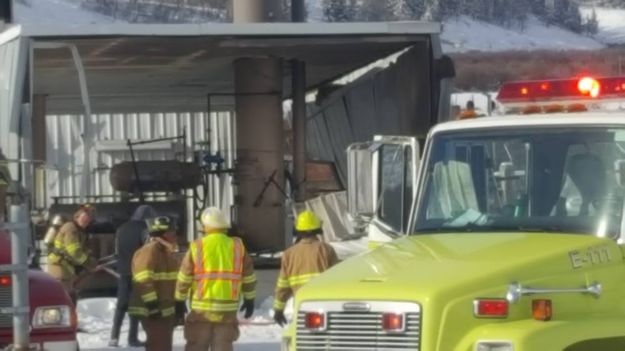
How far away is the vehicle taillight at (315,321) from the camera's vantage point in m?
8.45

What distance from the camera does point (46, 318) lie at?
1163 cm

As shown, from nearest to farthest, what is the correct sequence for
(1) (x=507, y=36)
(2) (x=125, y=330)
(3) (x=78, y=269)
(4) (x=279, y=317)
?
(4) (x=279, y=317)
(3) (x=78, y=269)
(2) (x=125, y=330)
(1) (x=507, y=36)

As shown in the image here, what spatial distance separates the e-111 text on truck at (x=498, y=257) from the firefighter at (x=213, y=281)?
2757 mm

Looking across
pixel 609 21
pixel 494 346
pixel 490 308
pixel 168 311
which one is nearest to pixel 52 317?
pixel 168 311

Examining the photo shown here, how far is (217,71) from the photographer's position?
2795 cm

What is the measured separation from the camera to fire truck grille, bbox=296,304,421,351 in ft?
26.8

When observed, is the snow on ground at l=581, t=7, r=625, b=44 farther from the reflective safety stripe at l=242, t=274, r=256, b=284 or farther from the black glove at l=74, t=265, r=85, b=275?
the reflective safety stripe at l=242, t=274, r=256, b=284

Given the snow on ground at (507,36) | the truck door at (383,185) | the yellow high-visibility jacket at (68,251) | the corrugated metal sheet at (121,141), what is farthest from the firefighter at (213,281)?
the snow on ground at (507,36)

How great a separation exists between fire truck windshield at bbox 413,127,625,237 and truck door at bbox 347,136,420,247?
1.44 feet

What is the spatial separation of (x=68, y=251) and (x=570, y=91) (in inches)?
332

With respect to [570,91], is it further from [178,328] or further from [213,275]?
[178,328]

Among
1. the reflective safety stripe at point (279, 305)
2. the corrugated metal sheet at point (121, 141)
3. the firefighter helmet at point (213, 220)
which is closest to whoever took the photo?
the firefighter helmet at point (213, 220)

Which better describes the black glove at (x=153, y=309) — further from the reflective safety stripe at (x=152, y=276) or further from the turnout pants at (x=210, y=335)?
the turnout pants at (x=210, y=335)

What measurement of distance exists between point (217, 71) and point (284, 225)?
3389 millimetres
